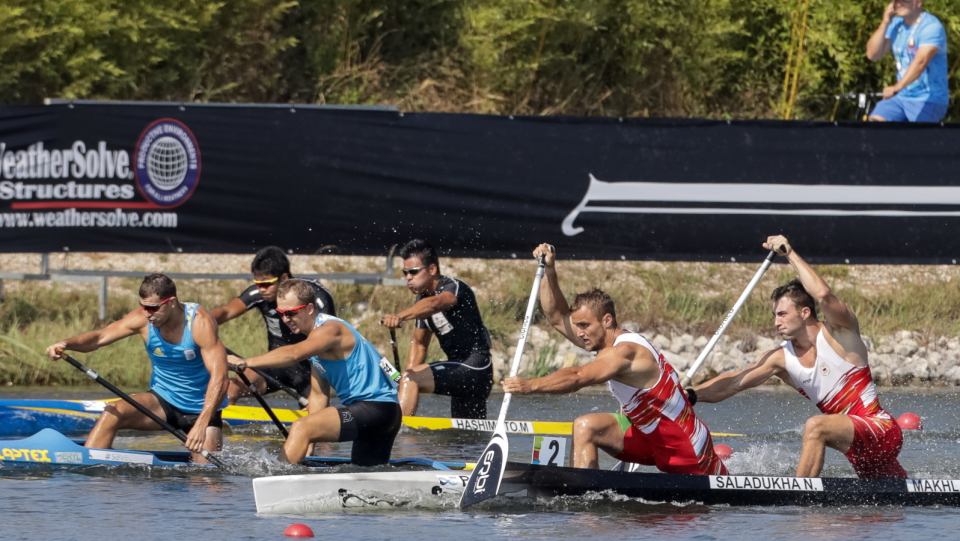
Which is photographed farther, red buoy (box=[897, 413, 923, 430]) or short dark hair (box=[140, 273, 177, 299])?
red buoy (box=[897, 413, 923, 430])

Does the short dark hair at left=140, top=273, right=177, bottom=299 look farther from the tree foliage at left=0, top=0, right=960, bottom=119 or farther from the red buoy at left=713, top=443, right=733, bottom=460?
the tree foliage at left=0, top=0, right=960, bottom=119

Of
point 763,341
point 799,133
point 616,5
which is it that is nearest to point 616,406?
point 763,341

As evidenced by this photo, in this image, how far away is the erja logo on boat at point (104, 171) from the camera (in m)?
12.4

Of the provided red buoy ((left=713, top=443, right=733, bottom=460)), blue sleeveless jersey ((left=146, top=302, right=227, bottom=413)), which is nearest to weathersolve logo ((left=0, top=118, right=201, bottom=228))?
blue sleeveless jersey ((left=146, top=302, right=227, bottom=413))

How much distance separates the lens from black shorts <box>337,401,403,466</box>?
8383mm

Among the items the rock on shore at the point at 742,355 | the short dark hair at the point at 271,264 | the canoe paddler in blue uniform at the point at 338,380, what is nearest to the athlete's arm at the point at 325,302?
the short dark hair at the point at 271,264

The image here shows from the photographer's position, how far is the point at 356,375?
8.53 m

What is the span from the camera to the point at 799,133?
13.0 meters

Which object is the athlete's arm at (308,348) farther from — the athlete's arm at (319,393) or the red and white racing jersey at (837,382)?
the red and white racing jersey at (837,382)

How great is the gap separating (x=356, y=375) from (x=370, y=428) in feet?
Result: 1.13

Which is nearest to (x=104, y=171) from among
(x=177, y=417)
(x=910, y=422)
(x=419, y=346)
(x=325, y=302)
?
(x=325, y=302)

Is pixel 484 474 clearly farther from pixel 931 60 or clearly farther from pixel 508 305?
pixel 931 60

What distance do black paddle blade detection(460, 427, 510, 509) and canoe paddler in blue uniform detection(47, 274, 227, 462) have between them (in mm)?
2024

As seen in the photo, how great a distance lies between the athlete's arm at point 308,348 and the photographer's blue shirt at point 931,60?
7.98 meters
